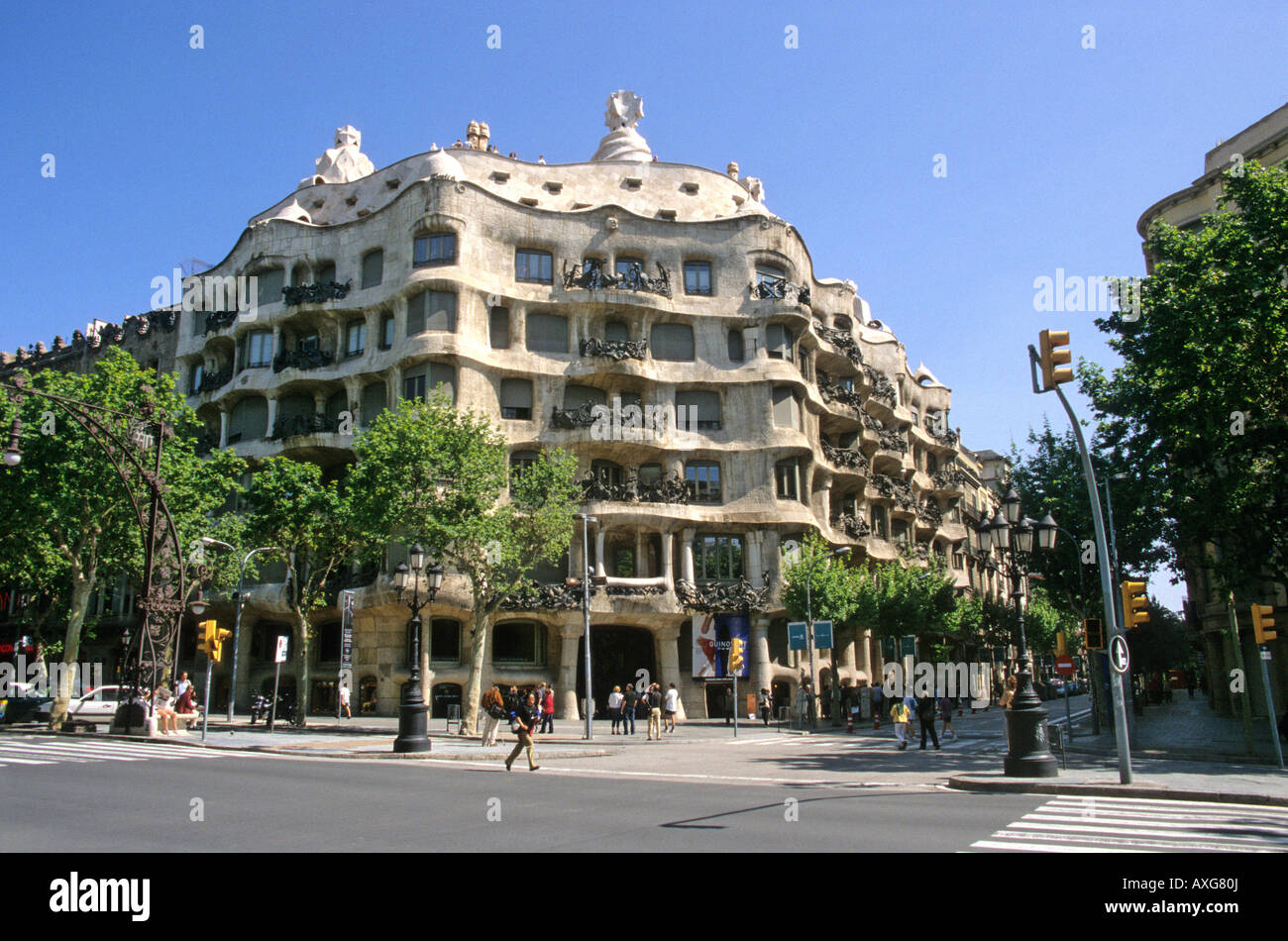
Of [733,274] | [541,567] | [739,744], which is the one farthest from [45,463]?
[733,274]

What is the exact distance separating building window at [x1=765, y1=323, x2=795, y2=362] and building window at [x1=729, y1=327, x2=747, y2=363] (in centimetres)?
109

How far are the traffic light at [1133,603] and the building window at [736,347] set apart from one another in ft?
78.8

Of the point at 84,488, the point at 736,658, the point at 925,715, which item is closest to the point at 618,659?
the point at 736,658

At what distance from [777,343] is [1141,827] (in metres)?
33.4

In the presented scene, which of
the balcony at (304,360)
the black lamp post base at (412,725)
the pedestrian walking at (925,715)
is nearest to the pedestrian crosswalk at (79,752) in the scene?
the black lamp post base at (412,725)

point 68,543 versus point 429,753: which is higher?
point 68,543

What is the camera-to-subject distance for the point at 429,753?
21.3 meters

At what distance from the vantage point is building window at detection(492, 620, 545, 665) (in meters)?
38.2

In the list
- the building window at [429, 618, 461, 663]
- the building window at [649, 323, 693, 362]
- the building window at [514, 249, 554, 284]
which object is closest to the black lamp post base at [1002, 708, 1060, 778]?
the building window at [429, 618, 461, 663]

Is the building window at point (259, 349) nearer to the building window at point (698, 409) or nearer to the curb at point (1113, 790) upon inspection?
the building window at point (698, 409)

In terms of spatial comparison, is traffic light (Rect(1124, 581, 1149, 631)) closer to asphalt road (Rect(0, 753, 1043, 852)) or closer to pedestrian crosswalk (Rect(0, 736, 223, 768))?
asphalt road (Rect(0, 753, 1043, 852))

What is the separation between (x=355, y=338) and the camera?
41.7 meters
